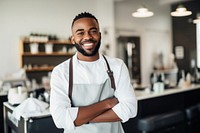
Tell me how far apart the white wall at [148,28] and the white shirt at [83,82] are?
547 cm

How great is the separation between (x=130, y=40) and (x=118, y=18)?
2.29 feet

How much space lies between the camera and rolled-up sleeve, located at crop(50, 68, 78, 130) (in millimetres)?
1142

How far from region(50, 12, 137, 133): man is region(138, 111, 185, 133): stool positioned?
1.64 metres

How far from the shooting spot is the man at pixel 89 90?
1163 mm

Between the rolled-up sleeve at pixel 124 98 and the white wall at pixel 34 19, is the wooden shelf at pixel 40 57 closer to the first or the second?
the white wall at pixel 34 19

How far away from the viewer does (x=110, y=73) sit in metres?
1.25

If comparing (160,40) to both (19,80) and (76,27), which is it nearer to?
(19,80)

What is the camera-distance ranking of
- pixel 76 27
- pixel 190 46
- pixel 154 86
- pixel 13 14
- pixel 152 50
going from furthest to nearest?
pixel 152 50
pixel 190 46
pixel 13 14
pixel 154 86
pixel 76 27

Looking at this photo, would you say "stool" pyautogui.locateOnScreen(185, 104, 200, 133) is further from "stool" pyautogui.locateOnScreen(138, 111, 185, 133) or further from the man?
the man

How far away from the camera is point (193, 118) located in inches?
136

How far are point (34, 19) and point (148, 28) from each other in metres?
3.40

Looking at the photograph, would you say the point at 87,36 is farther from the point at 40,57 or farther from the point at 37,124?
the point at 40,57

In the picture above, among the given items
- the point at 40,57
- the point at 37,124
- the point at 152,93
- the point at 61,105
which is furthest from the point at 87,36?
the point at 40,57

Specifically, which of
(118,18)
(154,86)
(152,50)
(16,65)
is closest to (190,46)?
(152,50)
